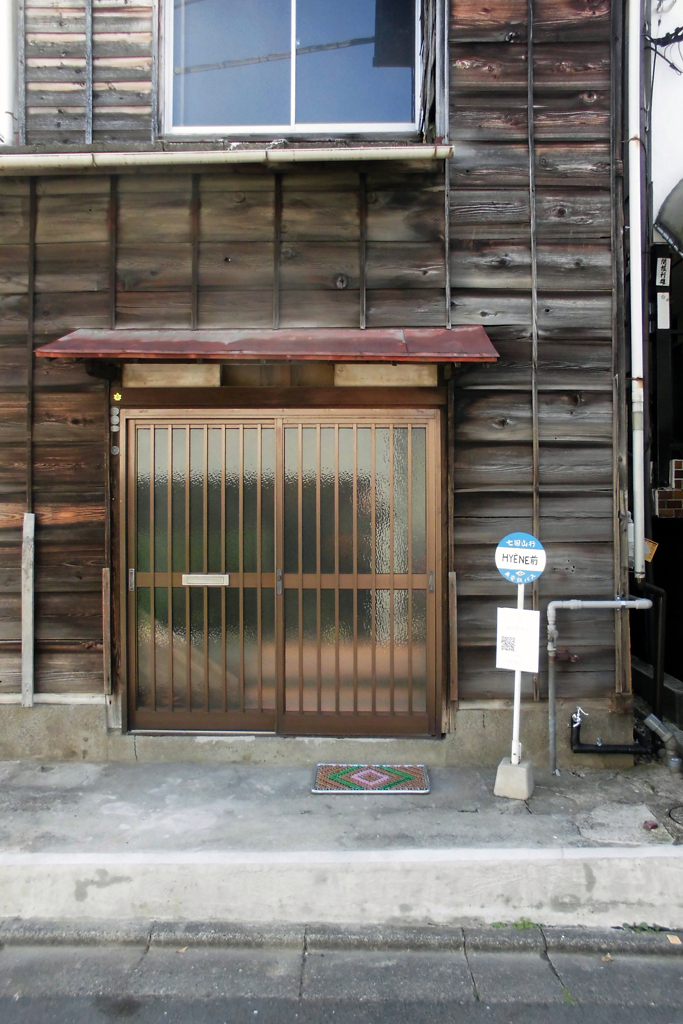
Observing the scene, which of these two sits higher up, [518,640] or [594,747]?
[518,640]

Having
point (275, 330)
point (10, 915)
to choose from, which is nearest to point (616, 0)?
point (275, 330)

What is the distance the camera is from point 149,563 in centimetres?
572

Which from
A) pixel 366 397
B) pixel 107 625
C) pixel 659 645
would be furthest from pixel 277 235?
pixel 659 645

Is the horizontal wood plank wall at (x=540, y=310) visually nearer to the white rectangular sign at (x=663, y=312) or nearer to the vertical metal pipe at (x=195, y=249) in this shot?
the white rectangular sign at (x=663, y=312)

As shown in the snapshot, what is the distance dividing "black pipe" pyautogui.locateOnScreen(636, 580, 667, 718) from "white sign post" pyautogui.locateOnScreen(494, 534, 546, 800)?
140cm

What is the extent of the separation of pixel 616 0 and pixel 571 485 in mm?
4138

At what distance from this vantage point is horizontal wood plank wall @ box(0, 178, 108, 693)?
5.73 meters

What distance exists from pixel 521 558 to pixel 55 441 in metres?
4.04

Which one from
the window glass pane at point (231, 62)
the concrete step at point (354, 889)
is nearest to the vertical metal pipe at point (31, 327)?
the window glass pane at point (231, 62)

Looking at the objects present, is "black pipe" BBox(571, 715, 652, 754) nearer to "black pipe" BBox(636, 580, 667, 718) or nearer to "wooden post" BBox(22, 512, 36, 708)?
"black pipe" BBox(636, 580, 667, 718)

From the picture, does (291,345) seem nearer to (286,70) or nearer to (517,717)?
(286,70)

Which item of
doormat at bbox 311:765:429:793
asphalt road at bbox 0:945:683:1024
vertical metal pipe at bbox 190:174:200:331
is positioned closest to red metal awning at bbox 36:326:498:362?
vertical metal pipe at bbox 190:174:200:331

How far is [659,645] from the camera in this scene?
5664mm

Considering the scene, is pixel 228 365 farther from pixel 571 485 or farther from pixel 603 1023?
pixel 603 1023
